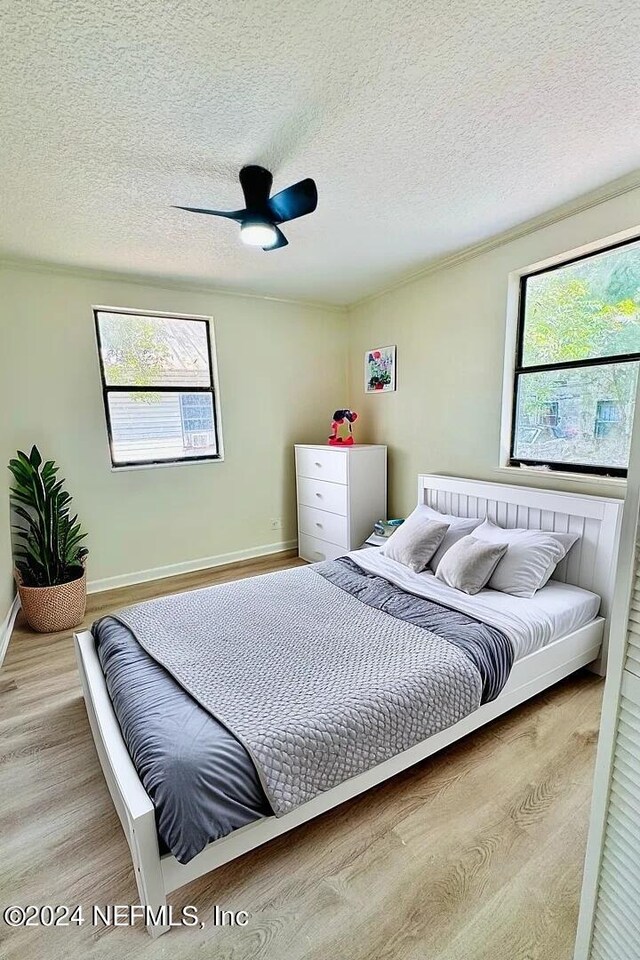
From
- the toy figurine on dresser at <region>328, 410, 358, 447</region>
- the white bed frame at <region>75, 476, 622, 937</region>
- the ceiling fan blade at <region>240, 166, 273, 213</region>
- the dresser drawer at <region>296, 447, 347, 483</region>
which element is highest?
the ceiling fan blade at <region>240, 166, 273, 213</region>

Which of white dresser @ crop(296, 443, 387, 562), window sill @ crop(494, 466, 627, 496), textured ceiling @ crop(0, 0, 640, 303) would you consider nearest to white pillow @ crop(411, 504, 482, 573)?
window sill @ crop(494, 466, 627, 496)

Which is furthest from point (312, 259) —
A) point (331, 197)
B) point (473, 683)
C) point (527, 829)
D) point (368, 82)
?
point (527, 829)

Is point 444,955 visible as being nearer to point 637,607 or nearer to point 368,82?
point 637,607

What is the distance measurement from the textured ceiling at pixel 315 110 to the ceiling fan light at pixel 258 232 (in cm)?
28

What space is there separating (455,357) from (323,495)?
1.66 metres

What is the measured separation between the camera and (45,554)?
9.55ft

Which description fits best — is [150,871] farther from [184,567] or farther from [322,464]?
[322,464]

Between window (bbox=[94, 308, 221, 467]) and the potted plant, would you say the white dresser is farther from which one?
the potted plant

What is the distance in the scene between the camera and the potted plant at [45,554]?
2.85 metres

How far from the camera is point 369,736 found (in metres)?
1.43

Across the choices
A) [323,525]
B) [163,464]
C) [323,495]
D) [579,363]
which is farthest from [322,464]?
[579,363]

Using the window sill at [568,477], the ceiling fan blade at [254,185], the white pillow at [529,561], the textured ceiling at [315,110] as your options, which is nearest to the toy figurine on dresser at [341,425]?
the window sill at [568,477]

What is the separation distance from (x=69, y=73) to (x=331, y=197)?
1259mm

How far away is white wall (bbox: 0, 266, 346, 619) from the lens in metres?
3.06
